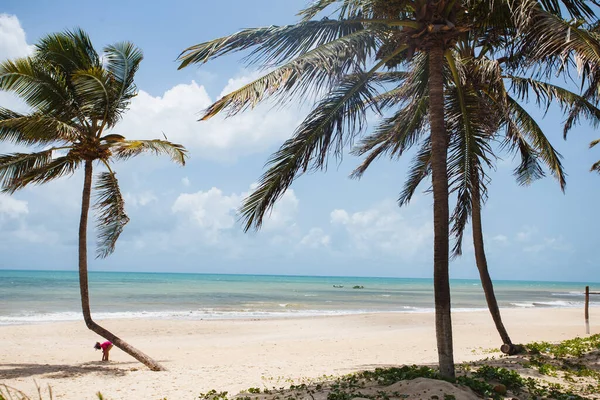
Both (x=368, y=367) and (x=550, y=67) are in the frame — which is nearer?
(x=550, y=67)

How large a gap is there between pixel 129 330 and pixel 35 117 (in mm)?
10649

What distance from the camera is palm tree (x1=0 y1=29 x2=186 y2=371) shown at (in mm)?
9258

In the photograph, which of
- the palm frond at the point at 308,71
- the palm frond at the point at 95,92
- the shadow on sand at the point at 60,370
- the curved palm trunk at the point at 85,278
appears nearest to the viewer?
the palm frond at the point at 308,71

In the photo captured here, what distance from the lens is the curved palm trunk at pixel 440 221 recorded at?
251 inches

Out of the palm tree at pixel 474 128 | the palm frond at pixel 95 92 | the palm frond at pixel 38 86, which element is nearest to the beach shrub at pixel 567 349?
the palm tree at pixel 474 128

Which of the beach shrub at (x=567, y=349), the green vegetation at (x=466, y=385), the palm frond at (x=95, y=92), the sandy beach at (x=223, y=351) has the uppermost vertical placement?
the palm frond at (x=95, y=92)

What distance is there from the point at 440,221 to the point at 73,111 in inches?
289

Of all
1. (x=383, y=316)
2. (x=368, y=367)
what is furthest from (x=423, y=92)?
(x=383, y=316)

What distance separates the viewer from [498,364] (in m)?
8.42

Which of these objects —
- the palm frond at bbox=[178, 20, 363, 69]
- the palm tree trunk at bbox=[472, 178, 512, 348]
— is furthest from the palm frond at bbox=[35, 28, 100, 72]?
the palm tree trunk at bbox=[472, 178, 512, 348]

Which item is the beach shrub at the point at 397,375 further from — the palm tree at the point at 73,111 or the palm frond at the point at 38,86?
the palm frond at the point at 38,86

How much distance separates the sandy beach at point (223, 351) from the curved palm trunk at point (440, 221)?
292cm

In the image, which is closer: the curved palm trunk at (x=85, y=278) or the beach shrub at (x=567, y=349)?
the beach shrub at (x=567, y=349)

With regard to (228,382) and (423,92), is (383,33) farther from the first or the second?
(228,382)
